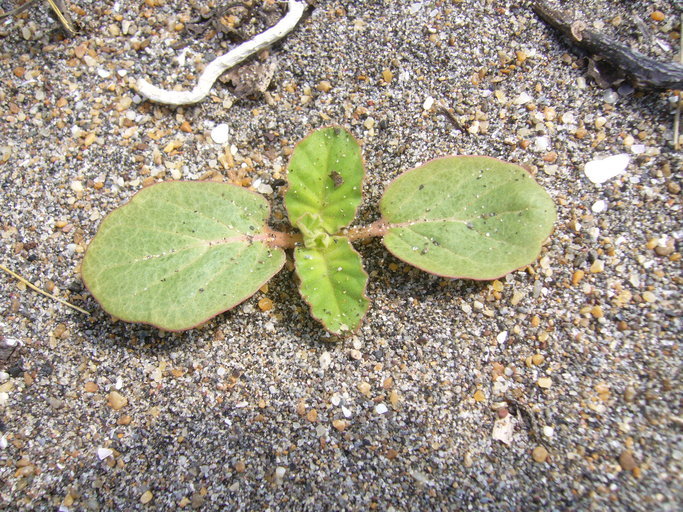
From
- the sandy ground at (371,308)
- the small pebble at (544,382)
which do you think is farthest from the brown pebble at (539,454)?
the small pebble at (544,382)

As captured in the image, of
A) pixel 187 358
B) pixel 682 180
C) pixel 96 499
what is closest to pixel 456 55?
pixel 682 180

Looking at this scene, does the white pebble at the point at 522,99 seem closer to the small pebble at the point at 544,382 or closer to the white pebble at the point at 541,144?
the white pebble at the point at 541,144

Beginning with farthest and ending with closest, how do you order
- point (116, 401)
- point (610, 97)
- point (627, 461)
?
1. point (610, 97)
2. point (116, 401)
3. point (627, 461)

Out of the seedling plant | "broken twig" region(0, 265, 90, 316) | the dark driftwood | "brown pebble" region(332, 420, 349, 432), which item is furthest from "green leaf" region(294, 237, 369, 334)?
the dark driftwood

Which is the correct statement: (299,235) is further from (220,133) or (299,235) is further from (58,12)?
(58,12)

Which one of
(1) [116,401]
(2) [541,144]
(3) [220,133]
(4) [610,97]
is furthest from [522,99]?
(1) [116,401]

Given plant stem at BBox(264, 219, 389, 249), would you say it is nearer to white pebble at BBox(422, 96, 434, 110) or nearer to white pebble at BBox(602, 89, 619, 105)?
white pebble at BBox(422, 96, 434, 110)
